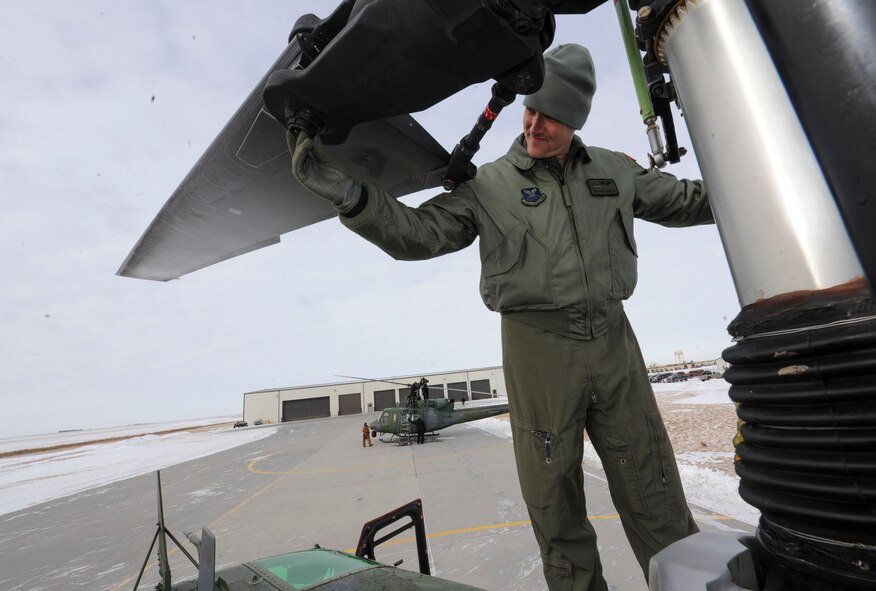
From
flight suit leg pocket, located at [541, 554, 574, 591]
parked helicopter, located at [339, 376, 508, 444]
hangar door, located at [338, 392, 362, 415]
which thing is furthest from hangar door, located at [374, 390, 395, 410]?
flight suit leg pocket, located at [541, 554, 574, 591]

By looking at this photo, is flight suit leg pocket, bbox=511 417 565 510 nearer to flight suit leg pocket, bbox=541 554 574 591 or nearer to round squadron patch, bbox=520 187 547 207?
flight suit leg pocket, bbox=541 554 574 591

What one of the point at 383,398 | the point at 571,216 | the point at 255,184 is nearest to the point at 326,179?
the point at 255,184

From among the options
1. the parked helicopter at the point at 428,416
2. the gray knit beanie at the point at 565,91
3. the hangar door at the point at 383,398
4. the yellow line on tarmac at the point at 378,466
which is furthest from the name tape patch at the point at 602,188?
the hangar door at the point at 383,398

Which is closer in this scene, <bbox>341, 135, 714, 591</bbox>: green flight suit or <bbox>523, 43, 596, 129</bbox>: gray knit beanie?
<bbox>341, 135, 714, 591</bbox>: green flight suit

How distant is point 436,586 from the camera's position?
1626 mm

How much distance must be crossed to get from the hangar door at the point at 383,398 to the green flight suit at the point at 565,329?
146ft

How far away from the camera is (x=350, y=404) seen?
4441cm

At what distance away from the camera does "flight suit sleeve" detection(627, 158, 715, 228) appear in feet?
5.21

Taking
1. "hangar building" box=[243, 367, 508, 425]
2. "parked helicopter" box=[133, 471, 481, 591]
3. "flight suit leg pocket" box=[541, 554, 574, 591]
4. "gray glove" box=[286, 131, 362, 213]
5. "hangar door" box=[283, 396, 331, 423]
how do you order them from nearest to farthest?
1. "gray glove" box=[286, 131, 362, 213]
2. "flight suit leg pocket" box=[541, 554, 574, 591]
3. "parked helicopter" box=[133, 471, 481, 591]
4. "hangar building" box=[243, 367, 508, 425]
5. "hangar door" box=[283, 396, 331, 423]

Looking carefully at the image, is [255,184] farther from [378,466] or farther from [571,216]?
[378,466]

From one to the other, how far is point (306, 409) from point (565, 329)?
47869 mm

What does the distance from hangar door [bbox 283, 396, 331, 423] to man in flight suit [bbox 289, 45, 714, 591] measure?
4667cm

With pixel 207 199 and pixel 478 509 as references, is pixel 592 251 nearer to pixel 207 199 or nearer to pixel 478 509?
pixel 207 199

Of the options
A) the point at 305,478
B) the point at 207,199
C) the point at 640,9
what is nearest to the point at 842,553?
the point at 640,9
